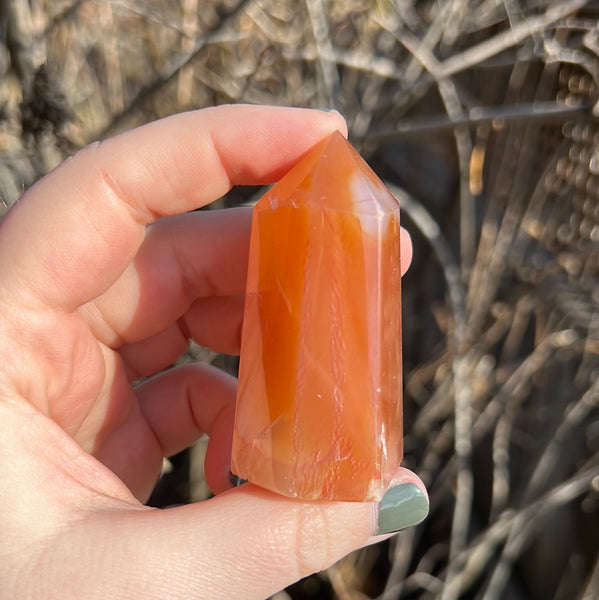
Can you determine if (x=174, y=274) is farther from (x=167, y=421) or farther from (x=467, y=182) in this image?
(x=467, y=182)

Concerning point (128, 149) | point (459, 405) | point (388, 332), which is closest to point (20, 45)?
point (128, 149)

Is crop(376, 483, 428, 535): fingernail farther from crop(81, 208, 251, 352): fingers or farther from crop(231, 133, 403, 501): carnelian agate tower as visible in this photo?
crop(81, 208, 251, 352): fingers

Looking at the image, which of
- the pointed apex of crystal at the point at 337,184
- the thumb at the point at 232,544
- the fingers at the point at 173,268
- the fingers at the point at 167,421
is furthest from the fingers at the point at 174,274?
the thumb at the point at 232,544

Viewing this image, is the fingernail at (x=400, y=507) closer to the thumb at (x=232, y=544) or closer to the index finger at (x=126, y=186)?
Answer: the thumb at (x=232, y=544)

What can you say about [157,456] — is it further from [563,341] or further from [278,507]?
[563,341]

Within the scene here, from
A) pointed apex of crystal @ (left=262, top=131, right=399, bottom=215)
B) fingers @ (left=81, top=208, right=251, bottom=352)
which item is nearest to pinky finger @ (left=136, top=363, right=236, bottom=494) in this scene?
fingers @ (left=81, top=208, right=251, bottom=352)

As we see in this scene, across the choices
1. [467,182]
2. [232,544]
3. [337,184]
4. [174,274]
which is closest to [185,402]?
[174,274]
